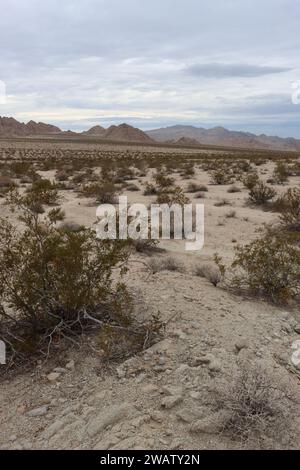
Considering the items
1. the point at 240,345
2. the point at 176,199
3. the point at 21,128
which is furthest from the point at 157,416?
the point at 21,128

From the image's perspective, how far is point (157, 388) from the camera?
374 centimetres

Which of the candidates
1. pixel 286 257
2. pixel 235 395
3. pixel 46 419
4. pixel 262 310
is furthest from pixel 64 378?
pixel 286 257

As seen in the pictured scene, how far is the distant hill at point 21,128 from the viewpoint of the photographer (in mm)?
129000

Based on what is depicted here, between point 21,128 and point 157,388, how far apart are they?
145 meters

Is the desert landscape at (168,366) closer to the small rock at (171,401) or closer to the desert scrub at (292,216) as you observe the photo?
the small rock at (171,401)

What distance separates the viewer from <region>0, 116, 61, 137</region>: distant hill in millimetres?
129000

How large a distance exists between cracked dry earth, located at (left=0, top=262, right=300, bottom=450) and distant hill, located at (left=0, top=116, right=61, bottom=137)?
12385 centimetres

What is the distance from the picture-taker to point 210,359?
403 cm

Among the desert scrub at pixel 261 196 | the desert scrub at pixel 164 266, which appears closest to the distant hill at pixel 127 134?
the desert scrub at pixel 261 196

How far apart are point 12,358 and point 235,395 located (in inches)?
79.5

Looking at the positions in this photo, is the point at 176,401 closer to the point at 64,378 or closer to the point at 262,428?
the point at 262,428

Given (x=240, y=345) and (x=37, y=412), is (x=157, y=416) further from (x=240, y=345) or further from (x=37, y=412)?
(x=240, y=345)

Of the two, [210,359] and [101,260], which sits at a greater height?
[101,260]

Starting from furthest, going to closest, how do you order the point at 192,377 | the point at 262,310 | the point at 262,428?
the point at 262,310 < the point at 192,377 < the point at 262,428
